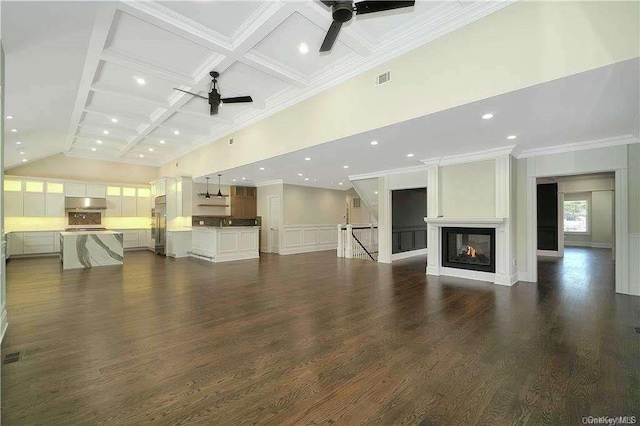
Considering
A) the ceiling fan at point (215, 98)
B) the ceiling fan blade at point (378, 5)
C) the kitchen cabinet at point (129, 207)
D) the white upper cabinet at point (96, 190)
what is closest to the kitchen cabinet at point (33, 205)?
the white upper cabinet at point (96, 190)

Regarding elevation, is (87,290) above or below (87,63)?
below

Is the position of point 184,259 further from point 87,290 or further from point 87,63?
point 87,63

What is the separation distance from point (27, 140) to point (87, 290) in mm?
4954

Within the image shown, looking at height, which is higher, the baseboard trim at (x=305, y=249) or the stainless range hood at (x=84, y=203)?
the stainless range hood at (x=84, y=203)

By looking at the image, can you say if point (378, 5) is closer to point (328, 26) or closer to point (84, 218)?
point (328, 26)

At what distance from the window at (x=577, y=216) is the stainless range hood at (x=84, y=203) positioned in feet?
63.3

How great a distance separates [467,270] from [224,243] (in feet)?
22.1

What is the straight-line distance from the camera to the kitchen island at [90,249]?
23.4ft

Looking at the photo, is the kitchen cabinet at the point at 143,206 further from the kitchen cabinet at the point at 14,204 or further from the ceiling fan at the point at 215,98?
the ceiling fan at the point at 215,98

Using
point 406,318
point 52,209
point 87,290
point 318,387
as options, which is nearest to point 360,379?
point 318,387

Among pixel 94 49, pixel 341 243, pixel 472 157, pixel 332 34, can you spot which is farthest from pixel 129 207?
pixel 472 157

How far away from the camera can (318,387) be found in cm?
216

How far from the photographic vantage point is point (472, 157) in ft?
19.3

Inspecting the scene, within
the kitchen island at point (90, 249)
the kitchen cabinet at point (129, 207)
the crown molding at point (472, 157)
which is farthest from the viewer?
the kitchen cabinet at point (129, 207)
